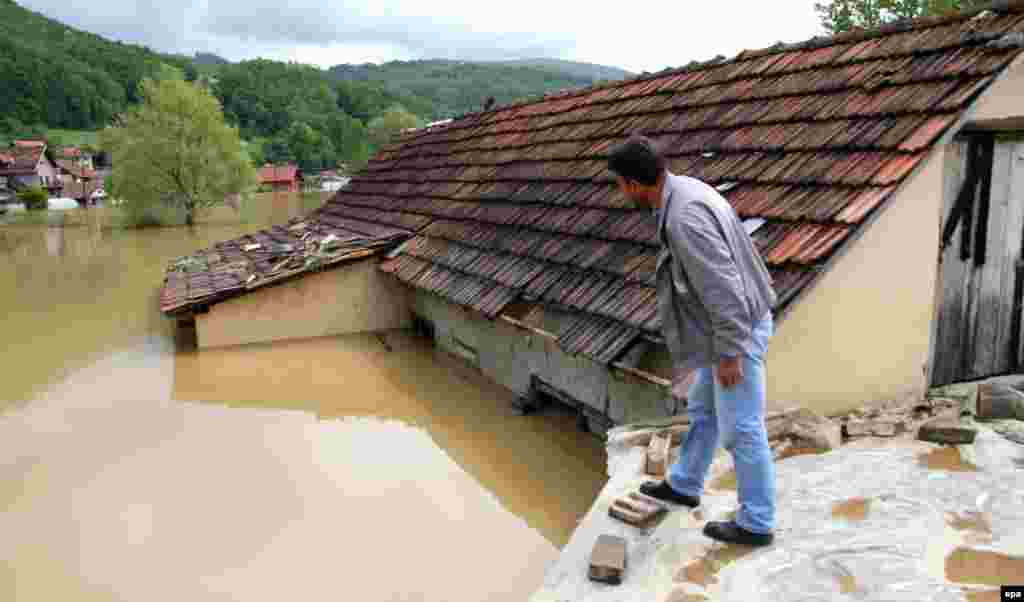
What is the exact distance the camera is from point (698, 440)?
3.34 m

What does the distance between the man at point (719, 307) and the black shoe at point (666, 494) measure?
0.31 meters

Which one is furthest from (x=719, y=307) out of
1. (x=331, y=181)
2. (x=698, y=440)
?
(x=331, y=181)

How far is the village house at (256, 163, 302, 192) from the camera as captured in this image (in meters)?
72.4

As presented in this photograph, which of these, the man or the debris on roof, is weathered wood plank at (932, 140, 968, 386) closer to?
the debris on roof

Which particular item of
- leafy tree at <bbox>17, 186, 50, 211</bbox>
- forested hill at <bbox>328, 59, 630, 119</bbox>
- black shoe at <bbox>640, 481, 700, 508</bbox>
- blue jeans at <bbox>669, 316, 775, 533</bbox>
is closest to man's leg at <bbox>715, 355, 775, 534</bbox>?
blue jeans at <bbox>669, 316, 775, 533</bbox>

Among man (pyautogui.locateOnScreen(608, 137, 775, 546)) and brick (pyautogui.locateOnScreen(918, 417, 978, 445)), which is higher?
man (pyautogui.locateOnScreen(608, 137, 775, 546))

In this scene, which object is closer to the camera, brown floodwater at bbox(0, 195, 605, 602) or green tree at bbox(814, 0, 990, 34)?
brown floodwater at bbox(0, 195, 605, 602)

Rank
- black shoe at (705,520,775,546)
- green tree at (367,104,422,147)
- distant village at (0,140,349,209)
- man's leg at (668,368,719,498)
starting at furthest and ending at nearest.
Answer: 1. green tree at (367,104,422,147)
2. distant village at (0,140,349,209)
3. man's leg at (668,368,719,498)
4. black shoe at (705,520,775,546)

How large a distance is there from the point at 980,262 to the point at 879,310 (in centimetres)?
118

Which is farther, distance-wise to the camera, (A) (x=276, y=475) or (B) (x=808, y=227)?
(A) (x=276, y=475)

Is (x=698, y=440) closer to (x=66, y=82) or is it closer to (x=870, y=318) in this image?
(x=870, y=318)

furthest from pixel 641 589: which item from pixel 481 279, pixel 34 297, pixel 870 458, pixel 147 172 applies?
pixel 147 172

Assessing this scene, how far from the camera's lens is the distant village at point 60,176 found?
56.8m

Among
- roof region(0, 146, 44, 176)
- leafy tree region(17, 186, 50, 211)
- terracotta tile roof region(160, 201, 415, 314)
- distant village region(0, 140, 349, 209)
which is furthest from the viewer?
roof region(0, 146, 44, 176)
